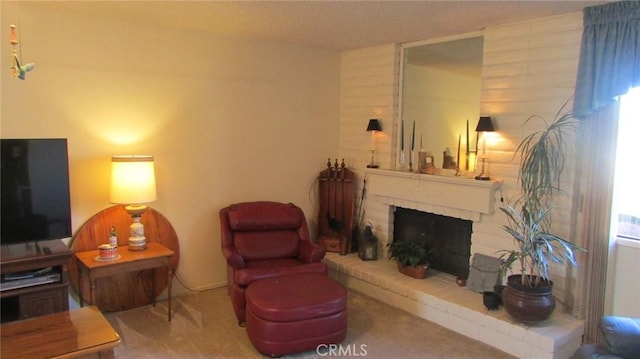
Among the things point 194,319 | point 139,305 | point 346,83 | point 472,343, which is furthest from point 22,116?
point 472,343

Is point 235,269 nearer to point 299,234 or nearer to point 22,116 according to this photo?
point 299,234

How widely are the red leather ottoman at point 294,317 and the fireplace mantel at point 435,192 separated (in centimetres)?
132

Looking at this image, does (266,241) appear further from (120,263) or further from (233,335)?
(120,263)

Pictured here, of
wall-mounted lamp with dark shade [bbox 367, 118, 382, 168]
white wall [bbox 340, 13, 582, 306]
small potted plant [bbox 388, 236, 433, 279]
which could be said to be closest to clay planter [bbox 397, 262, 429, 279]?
small potted plant [bbox 388, 236, 433, 279]

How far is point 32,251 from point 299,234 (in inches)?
82.1

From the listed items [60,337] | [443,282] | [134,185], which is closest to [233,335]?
[60,337]

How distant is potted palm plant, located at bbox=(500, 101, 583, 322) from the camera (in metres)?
3.00

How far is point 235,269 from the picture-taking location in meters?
3.54

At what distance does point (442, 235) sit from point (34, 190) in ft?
10.9

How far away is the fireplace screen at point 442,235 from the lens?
399 cm

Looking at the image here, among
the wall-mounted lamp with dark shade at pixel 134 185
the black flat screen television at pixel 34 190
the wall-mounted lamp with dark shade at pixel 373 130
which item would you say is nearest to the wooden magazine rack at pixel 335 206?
the wall-mounted lamp with dark shade at pixel 373 130

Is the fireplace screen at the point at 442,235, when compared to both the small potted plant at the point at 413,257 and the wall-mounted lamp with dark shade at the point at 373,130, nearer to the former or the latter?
the small potted plant at the point at 413,257

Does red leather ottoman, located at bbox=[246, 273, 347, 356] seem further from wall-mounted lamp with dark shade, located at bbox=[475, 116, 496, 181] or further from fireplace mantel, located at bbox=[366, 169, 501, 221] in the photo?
wall-mounted lamp with dark shade, located at bbox=[475, 116, 496, 181]

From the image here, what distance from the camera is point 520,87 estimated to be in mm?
3463
